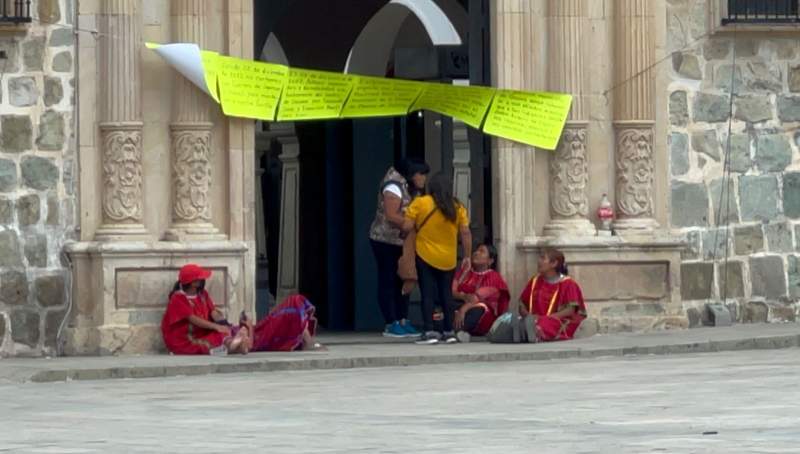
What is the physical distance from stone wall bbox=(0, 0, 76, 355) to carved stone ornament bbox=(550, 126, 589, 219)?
14.5 ft

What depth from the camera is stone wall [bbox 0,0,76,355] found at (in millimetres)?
21719

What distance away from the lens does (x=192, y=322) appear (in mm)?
21438

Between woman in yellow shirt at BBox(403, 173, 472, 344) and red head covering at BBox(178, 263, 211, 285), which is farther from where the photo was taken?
woman in yellow shirt at BBox(403, 173, 472, 344)

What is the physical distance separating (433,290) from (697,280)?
269 cm

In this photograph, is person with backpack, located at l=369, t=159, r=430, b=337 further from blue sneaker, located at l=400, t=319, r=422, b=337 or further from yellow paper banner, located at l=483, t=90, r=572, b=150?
yellow paper banner, located at l=483, t=90, r=572, b=150

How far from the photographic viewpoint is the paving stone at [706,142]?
2377 centimetres

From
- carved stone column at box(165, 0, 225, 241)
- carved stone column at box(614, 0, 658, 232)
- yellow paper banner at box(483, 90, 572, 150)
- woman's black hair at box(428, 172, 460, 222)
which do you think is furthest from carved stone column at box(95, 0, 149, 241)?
carved stone column at box(614, 0, 658, 232)

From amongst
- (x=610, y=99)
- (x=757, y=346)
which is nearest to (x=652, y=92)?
(x=610, y=99)

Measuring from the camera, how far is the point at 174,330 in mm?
21484

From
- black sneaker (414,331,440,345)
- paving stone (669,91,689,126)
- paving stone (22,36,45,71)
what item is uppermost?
paving stone (22,36,45,71)

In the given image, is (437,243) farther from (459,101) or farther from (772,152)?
(772,152)

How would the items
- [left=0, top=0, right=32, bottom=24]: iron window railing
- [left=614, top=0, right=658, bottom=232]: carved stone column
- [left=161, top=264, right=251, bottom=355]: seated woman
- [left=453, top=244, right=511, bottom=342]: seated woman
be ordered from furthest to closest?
[left=614, top=0, right=658, bottom=232]: carved stone column → [left=453, top=244, right=511, bottom=342]: seated woman → [left=0, top=0, right=32, bottom=24]: iron window railing → [left=161, top=264, right=251, bottom=355]: seated woman

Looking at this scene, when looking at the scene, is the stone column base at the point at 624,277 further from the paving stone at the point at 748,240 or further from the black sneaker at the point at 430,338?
the black sneaker at the point at 430,338

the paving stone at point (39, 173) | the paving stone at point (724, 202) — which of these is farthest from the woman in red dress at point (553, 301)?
the paving stone at point (39, 173)
